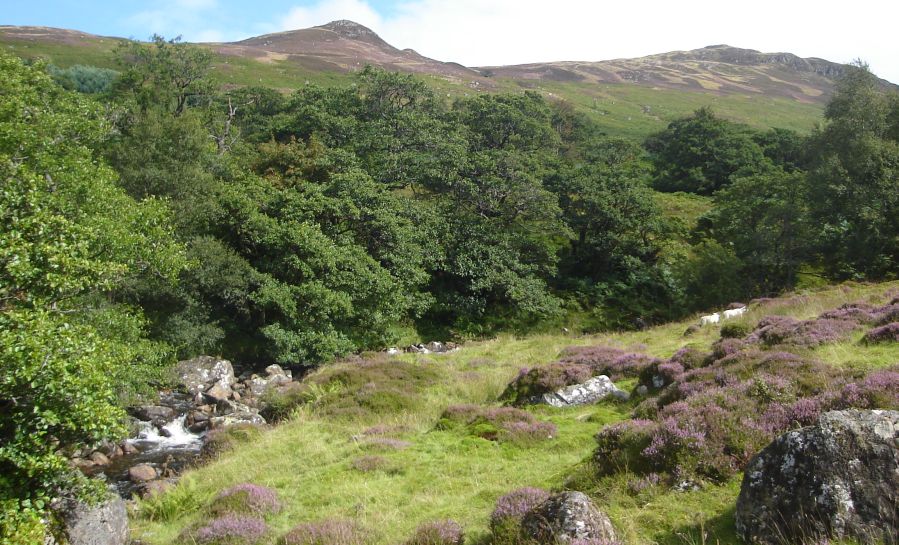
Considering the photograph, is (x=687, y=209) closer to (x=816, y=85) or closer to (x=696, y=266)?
(x=696, y=266)

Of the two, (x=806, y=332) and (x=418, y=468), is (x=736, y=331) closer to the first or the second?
(x=806, y=332)

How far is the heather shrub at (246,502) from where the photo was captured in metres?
11.6

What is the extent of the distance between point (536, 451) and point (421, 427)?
4934 mm

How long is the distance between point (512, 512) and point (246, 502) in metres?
6.29

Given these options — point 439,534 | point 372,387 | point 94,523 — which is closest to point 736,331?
point 372,387

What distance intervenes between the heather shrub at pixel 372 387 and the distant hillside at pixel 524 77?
71.9 m

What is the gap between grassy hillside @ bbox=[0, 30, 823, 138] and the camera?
102 m

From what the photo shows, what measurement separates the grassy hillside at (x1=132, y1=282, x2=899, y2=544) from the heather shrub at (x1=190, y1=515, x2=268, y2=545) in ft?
1.47

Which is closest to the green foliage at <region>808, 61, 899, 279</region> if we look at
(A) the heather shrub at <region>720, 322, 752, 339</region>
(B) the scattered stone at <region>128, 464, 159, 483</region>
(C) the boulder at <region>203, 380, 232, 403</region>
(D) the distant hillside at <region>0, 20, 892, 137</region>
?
(A) the heather shrub at <region>720, 322, 752, 339</region>


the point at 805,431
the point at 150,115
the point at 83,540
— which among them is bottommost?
the point at 83,540

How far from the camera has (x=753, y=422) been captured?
9445 mm

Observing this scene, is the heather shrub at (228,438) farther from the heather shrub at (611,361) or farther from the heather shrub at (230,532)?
the heather shrub at (611,361)

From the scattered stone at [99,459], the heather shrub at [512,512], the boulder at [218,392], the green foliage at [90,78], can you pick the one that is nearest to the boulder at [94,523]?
the heather shrub at [512,512]

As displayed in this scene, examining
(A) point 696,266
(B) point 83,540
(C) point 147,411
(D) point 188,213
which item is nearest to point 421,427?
(B) point 83,540
